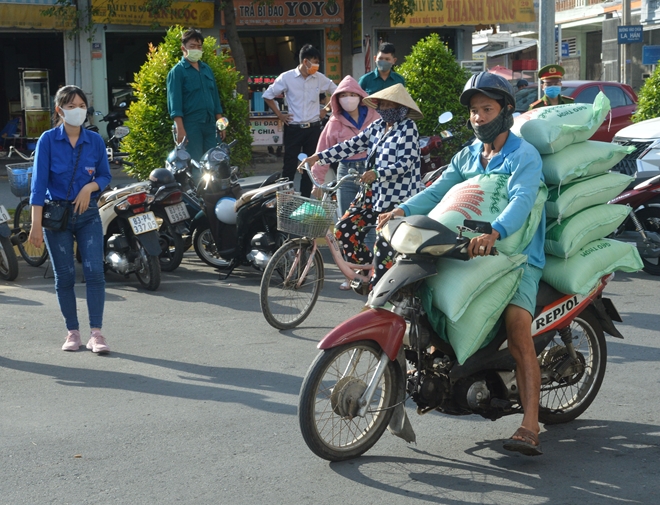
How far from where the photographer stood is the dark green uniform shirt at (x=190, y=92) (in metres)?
10.8

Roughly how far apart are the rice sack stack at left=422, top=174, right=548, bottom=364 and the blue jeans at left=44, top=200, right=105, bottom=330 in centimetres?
302

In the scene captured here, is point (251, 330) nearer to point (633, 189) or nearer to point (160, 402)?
point (160, 402)

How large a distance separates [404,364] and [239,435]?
3.46 feet

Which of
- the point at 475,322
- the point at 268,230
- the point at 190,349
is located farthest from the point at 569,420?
the point at 268,230

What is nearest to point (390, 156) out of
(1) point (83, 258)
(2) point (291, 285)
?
(2) point (291, 285)

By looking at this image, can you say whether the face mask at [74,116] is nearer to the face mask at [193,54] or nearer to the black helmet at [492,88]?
the black helmet at [492,88]

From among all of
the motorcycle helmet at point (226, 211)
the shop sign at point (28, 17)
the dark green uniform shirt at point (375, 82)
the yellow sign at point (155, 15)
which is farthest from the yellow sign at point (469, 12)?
the motorcycle helmet at point (226, 211)

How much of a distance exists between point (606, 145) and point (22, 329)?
4.68m


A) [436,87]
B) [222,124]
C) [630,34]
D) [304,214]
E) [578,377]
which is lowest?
[578,377]

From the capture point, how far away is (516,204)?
4.48 meters

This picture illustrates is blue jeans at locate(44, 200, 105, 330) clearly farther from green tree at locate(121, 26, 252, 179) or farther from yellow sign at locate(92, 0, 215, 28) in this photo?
yellow sign at locate(92, 0, 215, 28)

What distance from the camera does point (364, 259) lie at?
24.8 ft

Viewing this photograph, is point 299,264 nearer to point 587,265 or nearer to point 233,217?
point 233,217

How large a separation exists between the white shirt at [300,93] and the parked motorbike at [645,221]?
3.93m
